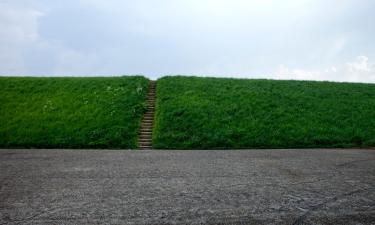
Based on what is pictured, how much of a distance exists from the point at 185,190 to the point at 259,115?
48.1 ft

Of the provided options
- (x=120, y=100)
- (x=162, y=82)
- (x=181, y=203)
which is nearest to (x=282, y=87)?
(x=162, y=82)

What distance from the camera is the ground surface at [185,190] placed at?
7645 mm

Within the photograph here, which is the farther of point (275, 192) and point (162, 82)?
point (162, 82)

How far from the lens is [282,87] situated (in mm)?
30109

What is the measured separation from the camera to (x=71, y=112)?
23.2 metres

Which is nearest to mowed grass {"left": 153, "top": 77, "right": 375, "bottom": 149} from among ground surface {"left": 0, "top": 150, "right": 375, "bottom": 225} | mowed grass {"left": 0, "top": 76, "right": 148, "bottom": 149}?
mowed grass {"left": 0, "top": 76, "right": 148, "bottom": 149}

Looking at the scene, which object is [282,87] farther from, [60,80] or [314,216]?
[314,216]

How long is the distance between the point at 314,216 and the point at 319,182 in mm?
3141

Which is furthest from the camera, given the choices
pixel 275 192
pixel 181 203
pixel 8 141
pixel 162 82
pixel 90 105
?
pixel 162 82

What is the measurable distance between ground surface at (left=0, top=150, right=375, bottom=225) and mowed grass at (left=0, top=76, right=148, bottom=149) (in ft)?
15.7

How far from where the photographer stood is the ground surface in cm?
764

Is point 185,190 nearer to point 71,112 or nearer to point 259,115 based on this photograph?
point 259,115

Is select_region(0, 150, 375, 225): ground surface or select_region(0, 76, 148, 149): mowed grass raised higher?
select_region(0, 76, 148, 149): mowed grass

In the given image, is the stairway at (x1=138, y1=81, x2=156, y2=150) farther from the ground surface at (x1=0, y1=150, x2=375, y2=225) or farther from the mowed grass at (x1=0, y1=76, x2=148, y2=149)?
the ground surface at (x1=0, y1=150, x2=375, y2=225)
